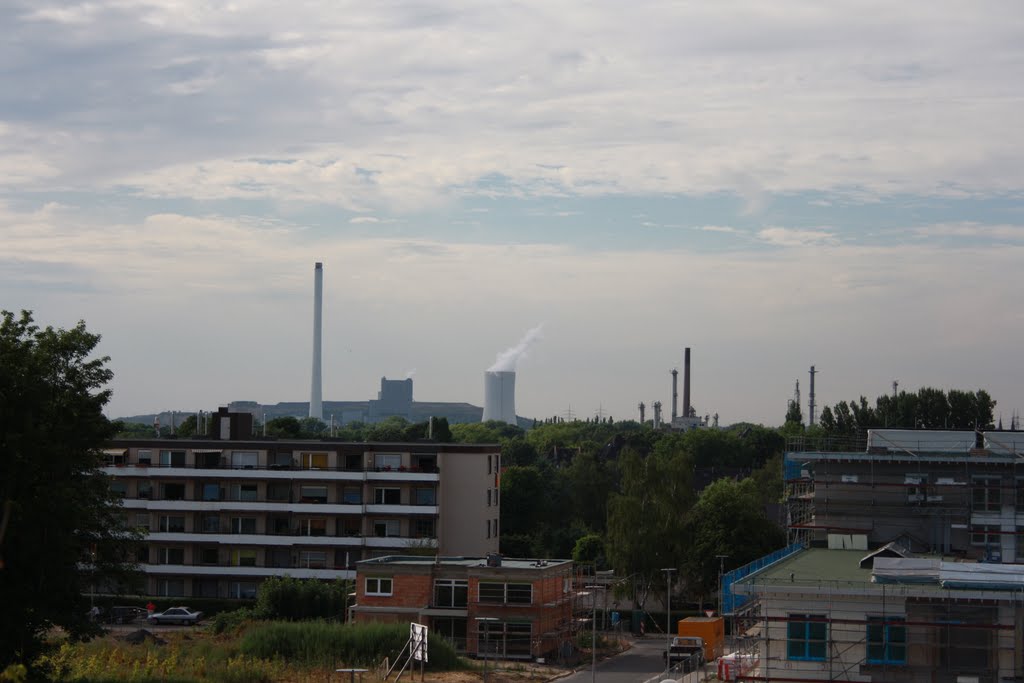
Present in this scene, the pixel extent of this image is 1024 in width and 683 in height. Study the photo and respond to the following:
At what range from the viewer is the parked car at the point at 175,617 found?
234 feet

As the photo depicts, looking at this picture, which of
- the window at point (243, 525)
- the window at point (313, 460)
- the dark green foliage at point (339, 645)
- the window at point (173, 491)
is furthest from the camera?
the window at point (313, 460)

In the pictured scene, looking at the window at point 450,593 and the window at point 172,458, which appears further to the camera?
the window at point 172,458

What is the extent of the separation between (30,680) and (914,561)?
26.8m

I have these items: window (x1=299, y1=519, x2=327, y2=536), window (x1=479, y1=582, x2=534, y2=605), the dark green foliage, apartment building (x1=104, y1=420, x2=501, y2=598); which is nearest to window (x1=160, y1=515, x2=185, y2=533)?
apartment building (x1=104, y1=420, x2=501, y2=598)

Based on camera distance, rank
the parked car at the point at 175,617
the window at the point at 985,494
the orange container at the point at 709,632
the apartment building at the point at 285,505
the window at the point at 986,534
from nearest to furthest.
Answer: the window at the point at 986,534
the window at the point at 985,494
the orange container at the point at 709,632
the parked car at the point at 175,617
the apartment building at the point at 285,505

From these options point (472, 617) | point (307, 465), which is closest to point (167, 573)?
point (307, 465)

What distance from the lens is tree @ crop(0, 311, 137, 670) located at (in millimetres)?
36156

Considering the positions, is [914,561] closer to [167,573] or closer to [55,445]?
[55,445]

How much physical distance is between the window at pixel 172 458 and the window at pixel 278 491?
5.59 m

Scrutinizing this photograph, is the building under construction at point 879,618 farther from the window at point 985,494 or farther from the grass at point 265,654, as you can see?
the grass at point 265,654

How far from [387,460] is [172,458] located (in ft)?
43.1

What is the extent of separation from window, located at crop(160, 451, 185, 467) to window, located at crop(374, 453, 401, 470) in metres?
11.8

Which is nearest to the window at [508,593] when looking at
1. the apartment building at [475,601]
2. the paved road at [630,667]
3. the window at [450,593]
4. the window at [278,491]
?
the apartment building at [475,601]

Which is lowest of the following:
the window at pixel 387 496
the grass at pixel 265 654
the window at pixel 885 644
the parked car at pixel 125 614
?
the parked car at pixel 125 614
